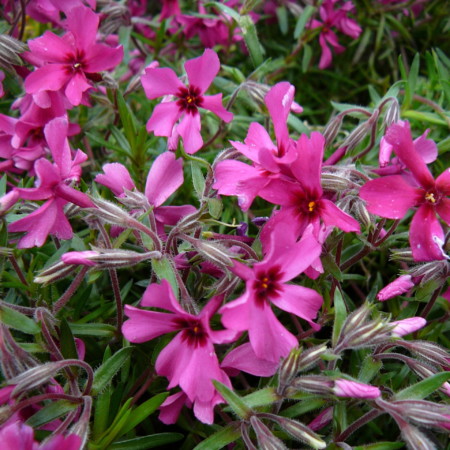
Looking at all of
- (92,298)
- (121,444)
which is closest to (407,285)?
(121,444)

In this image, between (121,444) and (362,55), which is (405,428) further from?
(362,55)

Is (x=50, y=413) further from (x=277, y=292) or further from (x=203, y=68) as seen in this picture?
(x=203, y=68)

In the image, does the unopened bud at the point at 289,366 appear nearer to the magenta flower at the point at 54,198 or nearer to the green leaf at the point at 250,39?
the magenta flower at the point at 54,198

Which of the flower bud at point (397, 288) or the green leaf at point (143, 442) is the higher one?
the flower bud at point (397, 288)

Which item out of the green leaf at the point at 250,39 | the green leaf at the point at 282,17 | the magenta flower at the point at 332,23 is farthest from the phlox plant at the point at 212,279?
the green leaf at the point at 282,17

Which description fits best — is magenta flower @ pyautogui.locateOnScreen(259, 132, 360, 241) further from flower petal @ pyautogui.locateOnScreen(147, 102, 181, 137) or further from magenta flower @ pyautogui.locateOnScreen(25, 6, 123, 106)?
magenta flower @ pyautogui.locateOnScreen(25, 6, 123, 106)

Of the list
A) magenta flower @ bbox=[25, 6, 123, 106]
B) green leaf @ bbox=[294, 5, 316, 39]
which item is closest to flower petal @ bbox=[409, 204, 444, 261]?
magenta flower @ bbox=[25, 6, 123, 106]
